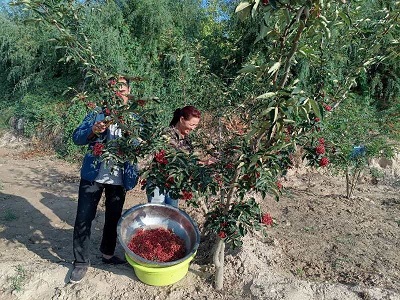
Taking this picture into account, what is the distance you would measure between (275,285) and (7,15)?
902 centimetres

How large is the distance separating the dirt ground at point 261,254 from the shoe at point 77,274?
0.13 feet

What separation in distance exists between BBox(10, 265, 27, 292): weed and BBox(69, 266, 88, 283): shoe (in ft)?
1.09

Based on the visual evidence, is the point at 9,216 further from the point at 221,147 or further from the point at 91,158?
the point at 221,147

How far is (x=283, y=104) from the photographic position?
4.99 ft

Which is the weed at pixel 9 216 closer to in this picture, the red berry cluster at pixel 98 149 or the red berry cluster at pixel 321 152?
the red berry cluster at pixel 98 149

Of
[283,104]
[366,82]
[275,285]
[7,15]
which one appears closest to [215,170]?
[283,104]

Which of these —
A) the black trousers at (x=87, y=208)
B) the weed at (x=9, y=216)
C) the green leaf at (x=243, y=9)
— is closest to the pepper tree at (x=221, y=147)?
the green leaf at (x=243, y=9)

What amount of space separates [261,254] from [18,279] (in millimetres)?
1799

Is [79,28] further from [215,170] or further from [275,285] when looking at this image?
[275,285]

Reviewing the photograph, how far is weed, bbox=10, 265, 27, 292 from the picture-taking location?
8.53 feet

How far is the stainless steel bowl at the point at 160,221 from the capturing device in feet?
8.84

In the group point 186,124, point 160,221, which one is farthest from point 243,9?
point 160,221

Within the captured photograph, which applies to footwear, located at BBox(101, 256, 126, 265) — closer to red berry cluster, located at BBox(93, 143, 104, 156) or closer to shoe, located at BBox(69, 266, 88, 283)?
shoe, located at BBox(69, 266, 88, 283)

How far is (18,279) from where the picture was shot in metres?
2.63
